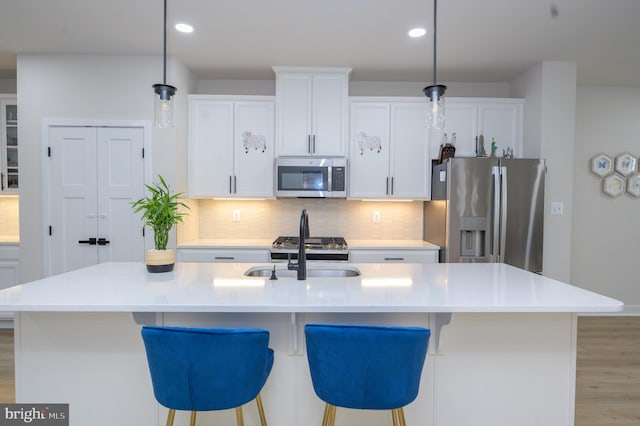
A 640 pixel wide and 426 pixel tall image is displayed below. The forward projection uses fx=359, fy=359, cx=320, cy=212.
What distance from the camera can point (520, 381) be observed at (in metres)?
1.69

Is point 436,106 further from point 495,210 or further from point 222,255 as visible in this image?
point 222,255

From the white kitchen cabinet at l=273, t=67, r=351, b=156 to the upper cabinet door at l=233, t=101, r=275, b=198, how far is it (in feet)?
0.45

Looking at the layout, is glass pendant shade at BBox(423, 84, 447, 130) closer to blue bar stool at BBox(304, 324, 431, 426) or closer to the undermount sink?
the undermount sink

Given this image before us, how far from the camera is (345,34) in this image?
2990mm

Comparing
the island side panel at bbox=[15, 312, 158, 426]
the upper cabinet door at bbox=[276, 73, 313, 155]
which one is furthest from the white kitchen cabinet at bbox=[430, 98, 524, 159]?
the island side panel at bbox=[15, 312, 158, 426]

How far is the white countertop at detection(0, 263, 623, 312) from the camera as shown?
139 cm

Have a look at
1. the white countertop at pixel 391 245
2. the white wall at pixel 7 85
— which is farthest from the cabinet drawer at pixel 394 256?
Result: the white wall at pixel 7 85

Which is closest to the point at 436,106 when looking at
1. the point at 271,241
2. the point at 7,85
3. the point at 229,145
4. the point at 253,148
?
the point at 253,148

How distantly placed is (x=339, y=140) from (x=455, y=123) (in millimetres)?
1234

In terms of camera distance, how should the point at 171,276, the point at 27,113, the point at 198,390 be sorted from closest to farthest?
1. the point at 198,390
2. the point at 171,276
3. the point at 27,113

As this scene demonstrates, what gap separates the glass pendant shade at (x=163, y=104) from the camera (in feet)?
6.40

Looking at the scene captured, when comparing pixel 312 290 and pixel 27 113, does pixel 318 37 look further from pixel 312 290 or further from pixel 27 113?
pixel 27 113

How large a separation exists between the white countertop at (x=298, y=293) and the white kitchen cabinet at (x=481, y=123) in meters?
2.01

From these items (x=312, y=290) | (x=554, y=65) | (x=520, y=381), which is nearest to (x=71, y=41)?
(x=312, y=290)
